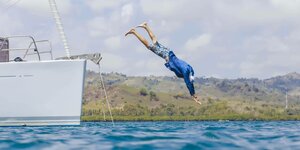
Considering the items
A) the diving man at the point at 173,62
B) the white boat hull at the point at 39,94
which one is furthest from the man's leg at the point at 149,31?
the white boat hull at the point at 39,94

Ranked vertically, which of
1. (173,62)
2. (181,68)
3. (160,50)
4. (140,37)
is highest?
(140,37)

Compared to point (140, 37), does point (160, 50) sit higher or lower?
lower

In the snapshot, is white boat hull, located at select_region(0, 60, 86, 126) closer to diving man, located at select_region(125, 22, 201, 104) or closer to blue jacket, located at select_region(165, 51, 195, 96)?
diving man, located at select_region(125, 22, 201, 104)

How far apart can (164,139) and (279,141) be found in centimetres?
274

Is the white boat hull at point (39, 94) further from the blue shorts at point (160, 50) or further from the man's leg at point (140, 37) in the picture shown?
the blue shorts at point (160, 50)

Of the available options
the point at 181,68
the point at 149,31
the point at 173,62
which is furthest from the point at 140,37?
the point at 181,68

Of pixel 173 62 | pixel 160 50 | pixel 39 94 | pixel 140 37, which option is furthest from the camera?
pixel 39 94

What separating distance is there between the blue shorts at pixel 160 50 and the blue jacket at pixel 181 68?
13 centimetres

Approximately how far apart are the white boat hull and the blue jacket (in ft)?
36.8

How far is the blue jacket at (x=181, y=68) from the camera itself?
55.6 ft

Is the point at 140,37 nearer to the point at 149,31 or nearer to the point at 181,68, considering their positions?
the point at 149,31

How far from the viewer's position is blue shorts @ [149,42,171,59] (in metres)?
17.2

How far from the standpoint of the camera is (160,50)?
17.2 metres

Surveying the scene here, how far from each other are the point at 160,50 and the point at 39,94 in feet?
38.2
